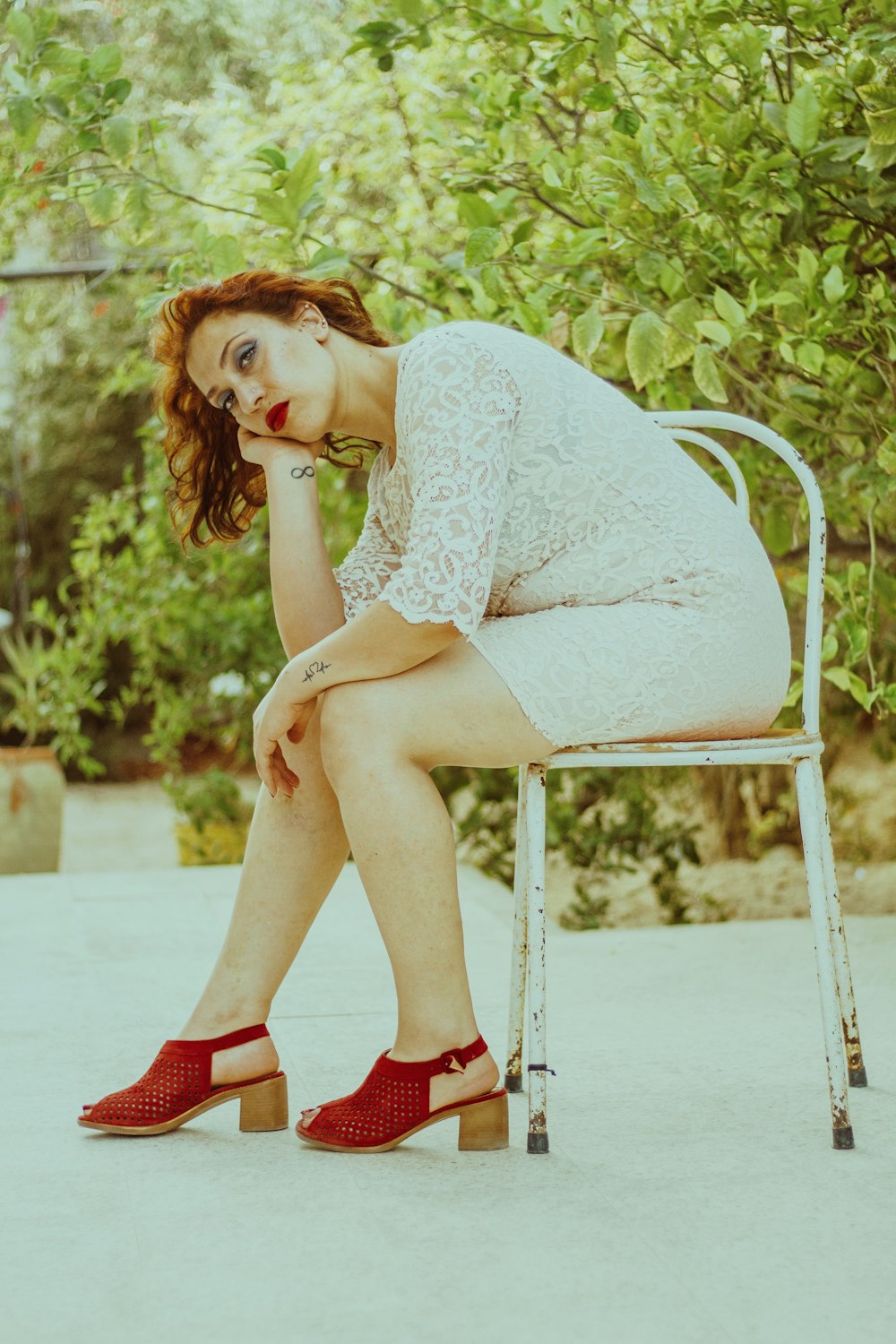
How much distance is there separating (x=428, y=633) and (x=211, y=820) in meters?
3.39

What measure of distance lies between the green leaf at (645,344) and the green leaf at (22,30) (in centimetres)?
99

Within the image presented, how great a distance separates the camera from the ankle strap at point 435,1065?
1.68m

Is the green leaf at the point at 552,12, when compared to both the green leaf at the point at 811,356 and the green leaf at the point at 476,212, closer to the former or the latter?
the green leaf at the point at 476,212

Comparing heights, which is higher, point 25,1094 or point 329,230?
point 329,230

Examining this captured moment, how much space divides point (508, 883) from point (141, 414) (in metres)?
5.03

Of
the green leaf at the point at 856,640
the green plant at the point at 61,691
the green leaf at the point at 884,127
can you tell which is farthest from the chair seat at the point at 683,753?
the green plant at the point at 61,691

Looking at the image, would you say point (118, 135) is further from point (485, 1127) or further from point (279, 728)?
point (485, 1127)

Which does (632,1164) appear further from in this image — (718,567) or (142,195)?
(142,195)

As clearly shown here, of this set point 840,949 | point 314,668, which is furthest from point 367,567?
point 840,949

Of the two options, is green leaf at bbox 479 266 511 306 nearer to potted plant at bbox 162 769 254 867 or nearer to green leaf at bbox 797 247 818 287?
green leaf at bbox 797 247 818 287

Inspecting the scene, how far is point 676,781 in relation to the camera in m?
4.66

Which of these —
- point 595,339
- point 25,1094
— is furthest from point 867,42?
point 25,1094

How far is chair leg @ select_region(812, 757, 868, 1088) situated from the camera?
5.73 ft

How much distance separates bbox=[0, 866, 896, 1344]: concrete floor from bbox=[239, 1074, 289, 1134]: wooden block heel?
2cm
